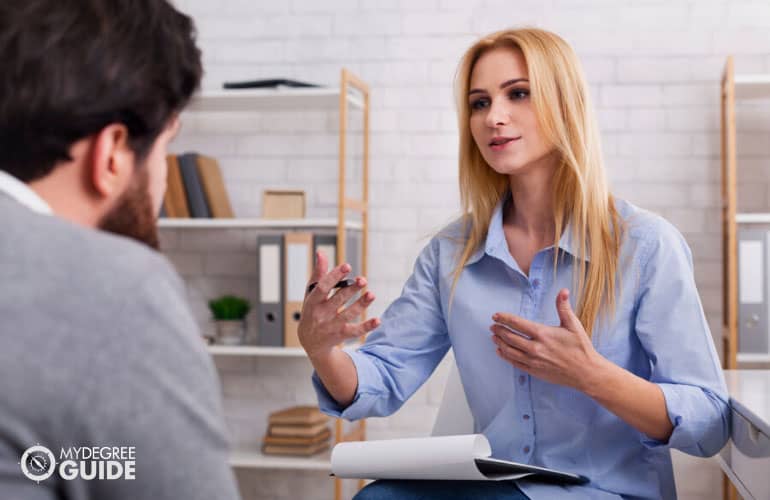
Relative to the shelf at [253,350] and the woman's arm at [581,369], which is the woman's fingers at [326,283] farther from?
the shelf at [253,350]

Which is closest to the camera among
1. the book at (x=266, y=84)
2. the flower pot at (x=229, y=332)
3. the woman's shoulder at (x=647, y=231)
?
the woman's shoulder at (x=647, y=231)

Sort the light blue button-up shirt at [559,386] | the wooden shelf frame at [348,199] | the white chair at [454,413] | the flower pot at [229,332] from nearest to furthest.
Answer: the light blue button-up shirt at [559,386] → the white chair at [454,413] → the wooden shelf frame at [348,199] → the flower pot at [229,332]

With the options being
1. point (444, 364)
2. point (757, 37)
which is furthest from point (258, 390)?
point (757, 37)

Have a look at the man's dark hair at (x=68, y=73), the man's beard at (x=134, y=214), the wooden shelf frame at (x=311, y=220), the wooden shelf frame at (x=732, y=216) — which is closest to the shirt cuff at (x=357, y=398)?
the man's beard at (x=134, y=214)

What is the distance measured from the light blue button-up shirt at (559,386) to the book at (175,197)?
1.46m

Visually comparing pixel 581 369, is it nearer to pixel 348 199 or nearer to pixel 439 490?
pixel 439 490

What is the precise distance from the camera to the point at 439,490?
Result: 1539 mm

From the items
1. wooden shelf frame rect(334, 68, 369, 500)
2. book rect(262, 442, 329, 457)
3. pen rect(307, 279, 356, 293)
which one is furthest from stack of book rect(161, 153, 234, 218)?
pen rect(307, 279, 356, 293)

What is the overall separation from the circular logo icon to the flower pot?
8.41 ft

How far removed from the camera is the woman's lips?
1.78m

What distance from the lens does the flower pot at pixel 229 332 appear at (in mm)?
3152

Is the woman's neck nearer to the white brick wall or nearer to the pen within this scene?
the pen

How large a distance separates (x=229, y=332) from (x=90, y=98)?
2527 mm

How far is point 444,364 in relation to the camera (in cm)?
321
